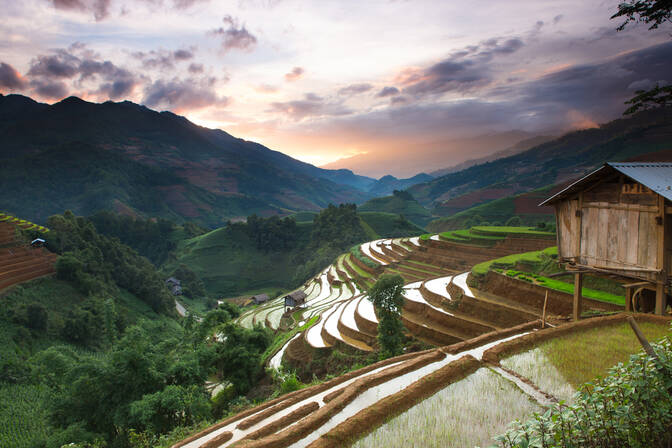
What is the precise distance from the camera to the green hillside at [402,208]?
106m

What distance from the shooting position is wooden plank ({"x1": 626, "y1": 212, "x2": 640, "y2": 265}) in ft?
24.0

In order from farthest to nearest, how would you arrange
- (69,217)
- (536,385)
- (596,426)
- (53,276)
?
(69,217), (53,276), (536,385), (596,426)

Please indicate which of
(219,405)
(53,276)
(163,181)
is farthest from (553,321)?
(163,181)

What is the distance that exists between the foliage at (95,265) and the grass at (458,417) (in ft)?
121

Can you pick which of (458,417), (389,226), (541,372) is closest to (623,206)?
(541,372)

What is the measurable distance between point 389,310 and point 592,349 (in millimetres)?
7020

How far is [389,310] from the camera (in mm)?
13219

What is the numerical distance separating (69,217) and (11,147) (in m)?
137

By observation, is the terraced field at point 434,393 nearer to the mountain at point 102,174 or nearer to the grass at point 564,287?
the grass at point 564,287

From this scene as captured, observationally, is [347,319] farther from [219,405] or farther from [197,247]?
[197,247]

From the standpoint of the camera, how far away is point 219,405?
48.3 feet

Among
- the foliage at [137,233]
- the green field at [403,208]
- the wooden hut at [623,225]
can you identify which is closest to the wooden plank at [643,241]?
the wooden hut at [623,225]

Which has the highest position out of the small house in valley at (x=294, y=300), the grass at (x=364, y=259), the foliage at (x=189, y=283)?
the grass at (x=364, y=259)

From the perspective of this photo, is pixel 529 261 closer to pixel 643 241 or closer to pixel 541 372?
pixel 643 241
